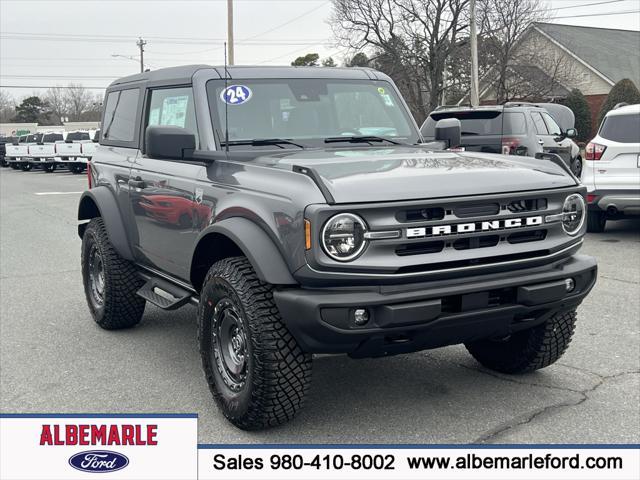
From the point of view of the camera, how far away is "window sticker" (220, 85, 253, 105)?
16.5 feet

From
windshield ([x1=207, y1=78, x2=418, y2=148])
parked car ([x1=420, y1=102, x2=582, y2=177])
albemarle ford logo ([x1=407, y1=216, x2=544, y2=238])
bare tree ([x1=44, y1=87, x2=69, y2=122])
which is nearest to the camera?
albemarle ford logo ([x1=407, y1=216, x2=544, y2=238])

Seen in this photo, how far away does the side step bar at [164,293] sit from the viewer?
5020mm

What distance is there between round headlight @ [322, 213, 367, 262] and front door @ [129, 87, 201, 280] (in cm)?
131

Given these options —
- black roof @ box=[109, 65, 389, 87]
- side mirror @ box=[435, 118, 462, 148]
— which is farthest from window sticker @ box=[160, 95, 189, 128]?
side mirror @ box=[435, 118, 462, 148]

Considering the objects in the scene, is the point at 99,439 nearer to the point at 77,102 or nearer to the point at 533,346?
the point at 533,346

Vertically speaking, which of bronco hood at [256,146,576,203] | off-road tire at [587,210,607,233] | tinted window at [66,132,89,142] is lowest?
off-road tire at [587,210,607,233]

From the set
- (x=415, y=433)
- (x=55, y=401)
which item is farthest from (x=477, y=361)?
(x=55, y=401)

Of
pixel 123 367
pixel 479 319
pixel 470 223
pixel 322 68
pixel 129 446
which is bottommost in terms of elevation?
pixel 123 367

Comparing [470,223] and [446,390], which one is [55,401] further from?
[470,223]

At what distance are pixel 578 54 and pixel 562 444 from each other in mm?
41314

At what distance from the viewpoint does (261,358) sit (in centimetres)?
381

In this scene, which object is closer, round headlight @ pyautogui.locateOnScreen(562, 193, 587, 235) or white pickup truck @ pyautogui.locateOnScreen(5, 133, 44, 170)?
round headlight @ pyautogui.locateOnScreen(562, 193, 587, 235)

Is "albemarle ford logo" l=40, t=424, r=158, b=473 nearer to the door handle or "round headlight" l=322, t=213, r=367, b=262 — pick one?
"round headlight" l=322, t=213, r=367, b=262

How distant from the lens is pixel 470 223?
12.4ft
